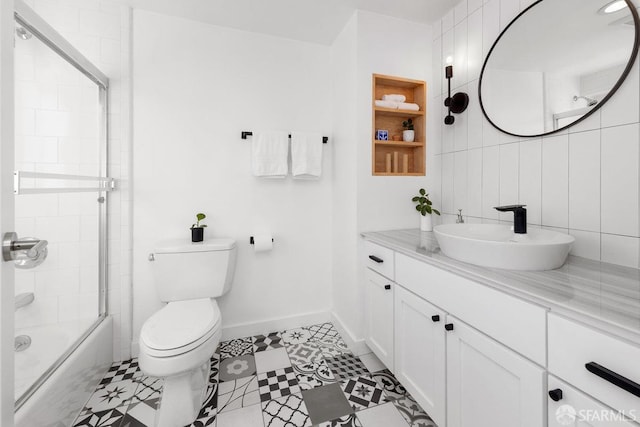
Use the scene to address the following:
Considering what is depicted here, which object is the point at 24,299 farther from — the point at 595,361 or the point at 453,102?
the point at 453,102


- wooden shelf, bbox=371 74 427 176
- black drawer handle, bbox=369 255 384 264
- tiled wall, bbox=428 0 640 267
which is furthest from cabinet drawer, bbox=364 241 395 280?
tiled wall, bbox=428 0 640 267

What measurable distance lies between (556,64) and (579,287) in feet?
3.38

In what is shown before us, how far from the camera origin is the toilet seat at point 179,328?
1.18 metres

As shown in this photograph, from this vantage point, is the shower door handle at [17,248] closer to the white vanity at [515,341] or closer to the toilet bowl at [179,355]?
the toilet bowl at [179,355]

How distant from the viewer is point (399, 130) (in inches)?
77.4

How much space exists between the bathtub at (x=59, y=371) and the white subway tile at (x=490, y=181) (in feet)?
7.24

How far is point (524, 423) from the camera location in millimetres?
768

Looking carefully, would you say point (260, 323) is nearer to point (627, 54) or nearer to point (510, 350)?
point (510, 350)

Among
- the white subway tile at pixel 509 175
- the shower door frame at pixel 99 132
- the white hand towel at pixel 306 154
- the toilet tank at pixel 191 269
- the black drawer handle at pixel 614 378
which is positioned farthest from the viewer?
the white hand towel at pixel 306 154

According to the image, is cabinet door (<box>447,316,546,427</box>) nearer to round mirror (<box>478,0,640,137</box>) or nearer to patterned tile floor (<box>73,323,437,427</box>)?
patterned tile floor (<box>73,323,437,427</box>)

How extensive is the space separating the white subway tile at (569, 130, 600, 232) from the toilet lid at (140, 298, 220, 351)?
173 cm

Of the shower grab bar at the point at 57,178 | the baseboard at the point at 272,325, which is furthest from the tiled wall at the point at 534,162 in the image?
the shower grab bar at the point at 57,178

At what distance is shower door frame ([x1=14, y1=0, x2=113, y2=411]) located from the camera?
3.63ft

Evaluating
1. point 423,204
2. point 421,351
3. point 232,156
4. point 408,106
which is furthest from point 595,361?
point 232,156
